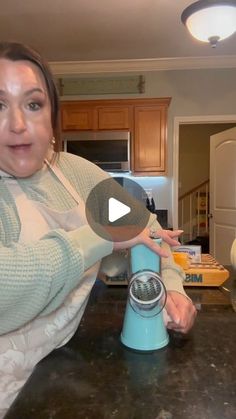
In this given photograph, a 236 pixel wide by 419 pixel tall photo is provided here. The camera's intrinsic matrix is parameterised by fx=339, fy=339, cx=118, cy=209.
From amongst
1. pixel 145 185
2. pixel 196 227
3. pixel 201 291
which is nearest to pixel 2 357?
pixel 201 291

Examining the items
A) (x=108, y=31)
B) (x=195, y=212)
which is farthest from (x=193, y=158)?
(x=108, y=31)

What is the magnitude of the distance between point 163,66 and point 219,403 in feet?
11.4

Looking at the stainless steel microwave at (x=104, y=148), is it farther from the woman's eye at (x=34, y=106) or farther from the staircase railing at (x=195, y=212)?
the woman's eye at (x=34, y=106)

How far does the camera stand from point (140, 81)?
3492 mm

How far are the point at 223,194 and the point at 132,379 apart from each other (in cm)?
341

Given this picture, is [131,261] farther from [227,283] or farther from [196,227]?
[196,227]

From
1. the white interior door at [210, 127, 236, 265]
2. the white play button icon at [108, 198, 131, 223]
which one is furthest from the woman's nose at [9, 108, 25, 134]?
the white interior door at [210, 127, 236, 265]

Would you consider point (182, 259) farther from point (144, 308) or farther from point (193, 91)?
point (193, 91)

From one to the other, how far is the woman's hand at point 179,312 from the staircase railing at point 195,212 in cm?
449

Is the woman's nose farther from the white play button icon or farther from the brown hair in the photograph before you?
the white play button icon

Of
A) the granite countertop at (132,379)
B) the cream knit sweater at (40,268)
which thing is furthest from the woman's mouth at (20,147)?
the granite countertop at (132,379)

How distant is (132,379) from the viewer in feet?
1.71

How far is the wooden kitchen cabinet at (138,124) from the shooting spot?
3303 mm

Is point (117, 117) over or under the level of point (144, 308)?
over
